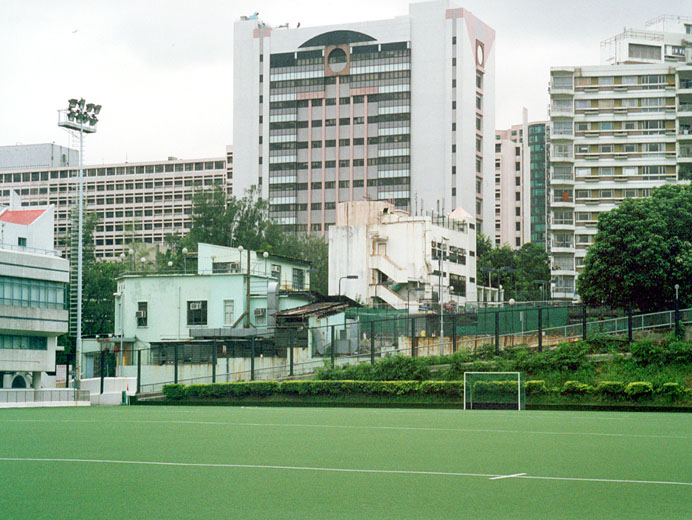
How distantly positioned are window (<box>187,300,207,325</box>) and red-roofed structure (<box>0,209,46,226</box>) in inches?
674

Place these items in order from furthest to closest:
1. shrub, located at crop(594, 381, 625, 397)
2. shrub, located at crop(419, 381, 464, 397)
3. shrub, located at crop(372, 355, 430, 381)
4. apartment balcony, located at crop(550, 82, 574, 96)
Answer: apartment balcony, located at crop(550, 82, 574, 96), shrub, located at crop(372, 355, 430, 381), shrub, located at crop(419, 381, 464, 397), shrub, located at crop(594, 381, 625, 397)

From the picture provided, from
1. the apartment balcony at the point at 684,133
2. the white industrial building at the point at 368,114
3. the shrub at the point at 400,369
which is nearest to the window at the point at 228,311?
the shrub at the point at 400,369

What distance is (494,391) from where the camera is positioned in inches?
1448

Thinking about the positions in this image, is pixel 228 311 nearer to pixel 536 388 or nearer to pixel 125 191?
pixel 536 388

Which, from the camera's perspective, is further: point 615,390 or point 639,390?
point 615,390

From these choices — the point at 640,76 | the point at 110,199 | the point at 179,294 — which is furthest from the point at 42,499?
the point at 110,199

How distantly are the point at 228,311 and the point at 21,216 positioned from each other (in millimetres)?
21159

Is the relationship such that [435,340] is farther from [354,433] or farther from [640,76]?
[640,76]

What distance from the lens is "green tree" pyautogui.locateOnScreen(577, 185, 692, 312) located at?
58969mm

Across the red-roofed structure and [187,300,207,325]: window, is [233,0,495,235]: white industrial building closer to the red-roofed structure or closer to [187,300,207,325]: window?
the red-roofed structure

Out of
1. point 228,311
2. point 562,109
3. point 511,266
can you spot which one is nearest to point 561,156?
point 562,109

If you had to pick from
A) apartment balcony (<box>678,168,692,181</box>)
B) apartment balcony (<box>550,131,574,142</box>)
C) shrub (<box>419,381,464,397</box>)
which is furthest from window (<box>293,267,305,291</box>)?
apartment balcony (<box>678,168,692,181</box>)

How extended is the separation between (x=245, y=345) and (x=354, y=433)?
89.9ft

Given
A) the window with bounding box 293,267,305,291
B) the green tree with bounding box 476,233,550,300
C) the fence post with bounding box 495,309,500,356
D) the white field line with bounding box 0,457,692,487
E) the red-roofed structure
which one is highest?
the red-roofed structure
